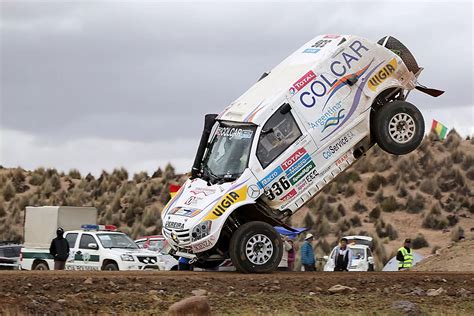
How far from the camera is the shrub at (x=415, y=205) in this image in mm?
49875

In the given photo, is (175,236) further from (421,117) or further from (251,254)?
(421,117)

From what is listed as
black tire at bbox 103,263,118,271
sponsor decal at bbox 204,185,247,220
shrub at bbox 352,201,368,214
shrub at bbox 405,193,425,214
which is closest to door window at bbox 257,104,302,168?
sponsor decal at bbox 204,185,247,220

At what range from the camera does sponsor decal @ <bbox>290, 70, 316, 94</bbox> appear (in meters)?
20.7

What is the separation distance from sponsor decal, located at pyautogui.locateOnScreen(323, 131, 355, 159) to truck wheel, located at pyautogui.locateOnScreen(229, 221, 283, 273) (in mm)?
1914

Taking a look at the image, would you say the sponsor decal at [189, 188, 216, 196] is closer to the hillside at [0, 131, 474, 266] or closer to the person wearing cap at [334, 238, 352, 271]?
the person wearing cap at [334, 238, 352, 271]

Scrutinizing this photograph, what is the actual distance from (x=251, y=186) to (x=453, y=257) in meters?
9.20

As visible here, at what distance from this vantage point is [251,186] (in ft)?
66.0

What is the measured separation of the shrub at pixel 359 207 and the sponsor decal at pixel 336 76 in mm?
29852

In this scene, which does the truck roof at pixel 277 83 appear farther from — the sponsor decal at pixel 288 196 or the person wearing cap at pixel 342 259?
the person wearing cap at pixel 342 259

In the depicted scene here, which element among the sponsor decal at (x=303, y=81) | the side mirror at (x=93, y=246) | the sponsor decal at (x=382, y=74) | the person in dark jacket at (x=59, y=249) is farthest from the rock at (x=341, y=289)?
the side mirror at (x=93, y=246)

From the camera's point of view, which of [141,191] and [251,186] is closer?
[251,186]

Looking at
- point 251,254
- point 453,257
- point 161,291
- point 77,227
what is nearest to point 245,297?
point 161,291

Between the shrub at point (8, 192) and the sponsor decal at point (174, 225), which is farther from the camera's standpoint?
the shrub at point (8, 192)

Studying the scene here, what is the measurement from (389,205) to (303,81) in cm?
3038
